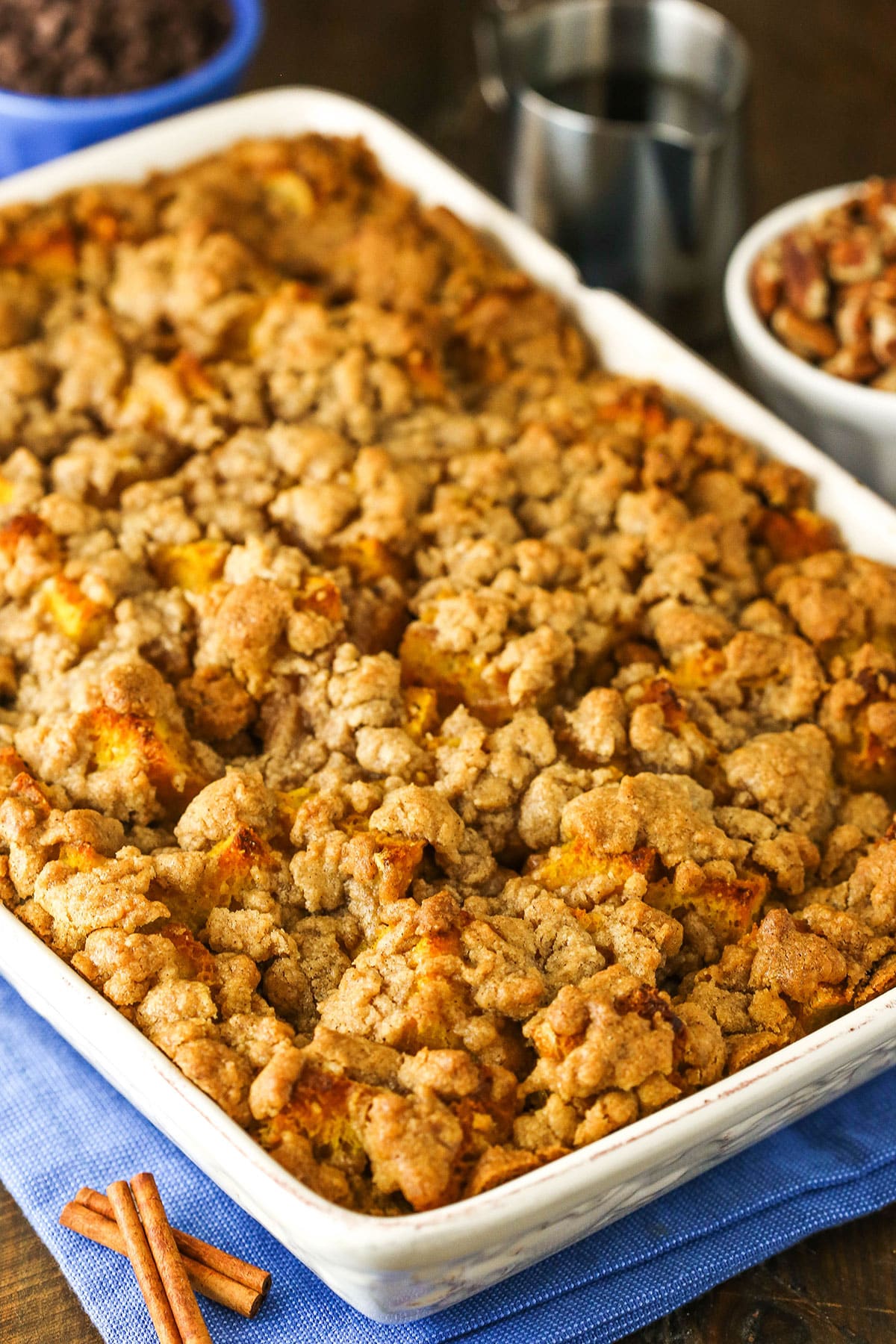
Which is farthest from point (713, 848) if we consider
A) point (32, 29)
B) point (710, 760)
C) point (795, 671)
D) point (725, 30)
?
point (32, 29)

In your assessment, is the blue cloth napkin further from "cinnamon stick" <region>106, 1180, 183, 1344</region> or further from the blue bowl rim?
the blue bowl rim

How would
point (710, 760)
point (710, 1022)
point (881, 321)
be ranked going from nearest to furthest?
point (710, 1022) < point (710, 760) < point (881, 321)

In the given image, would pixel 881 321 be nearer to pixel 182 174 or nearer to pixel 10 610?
pixel 182 174

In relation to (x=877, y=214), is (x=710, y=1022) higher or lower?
lower

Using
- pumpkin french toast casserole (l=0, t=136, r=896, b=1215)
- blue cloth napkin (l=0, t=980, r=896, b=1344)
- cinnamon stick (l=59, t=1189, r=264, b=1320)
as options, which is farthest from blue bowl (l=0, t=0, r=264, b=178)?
cinnamon stick (l=59, t=1189, r=264, b=1320)

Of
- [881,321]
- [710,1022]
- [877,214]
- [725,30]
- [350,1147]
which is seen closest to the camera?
[350,1147]

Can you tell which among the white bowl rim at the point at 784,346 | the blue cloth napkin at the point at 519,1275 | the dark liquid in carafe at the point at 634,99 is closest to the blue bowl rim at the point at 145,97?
the dark liquid in carafe at the point at 634,99
